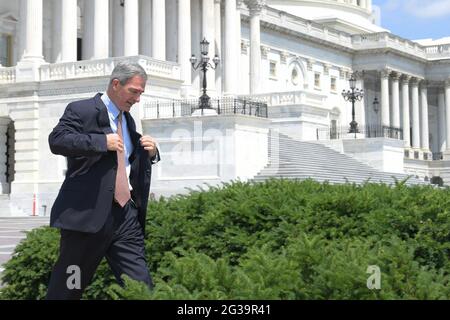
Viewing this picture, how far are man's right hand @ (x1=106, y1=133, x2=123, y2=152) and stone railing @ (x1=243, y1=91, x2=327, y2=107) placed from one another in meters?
42.9

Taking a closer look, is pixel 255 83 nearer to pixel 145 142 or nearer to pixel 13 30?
pixel 13 30

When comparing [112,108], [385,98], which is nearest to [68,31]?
[112,108]

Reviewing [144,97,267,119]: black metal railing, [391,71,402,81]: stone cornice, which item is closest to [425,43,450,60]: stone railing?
[391,71,402,81]: stone cornice

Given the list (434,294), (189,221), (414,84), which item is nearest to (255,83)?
(414,84)

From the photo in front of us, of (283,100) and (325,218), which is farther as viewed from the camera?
(283,100)

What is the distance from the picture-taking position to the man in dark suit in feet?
22.6

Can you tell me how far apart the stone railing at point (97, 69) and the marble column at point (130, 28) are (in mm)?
3932

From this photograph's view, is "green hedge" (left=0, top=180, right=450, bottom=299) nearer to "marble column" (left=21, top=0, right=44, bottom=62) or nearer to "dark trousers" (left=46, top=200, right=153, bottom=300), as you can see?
"dark trousers" (left=46, top=200, right=153, bottom=300)

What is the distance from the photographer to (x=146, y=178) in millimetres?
7445

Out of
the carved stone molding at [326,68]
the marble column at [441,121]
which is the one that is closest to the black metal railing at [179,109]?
the carved stone molding at [326,68]
